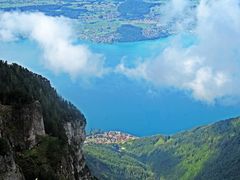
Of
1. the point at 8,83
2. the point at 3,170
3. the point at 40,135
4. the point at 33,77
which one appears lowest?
the point at 3,170

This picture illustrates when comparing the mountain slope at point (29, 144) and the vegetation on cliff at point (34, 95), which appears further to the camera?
the vegetation on cliff at point (34, 95)

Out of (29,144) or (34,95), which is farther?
(34,95)

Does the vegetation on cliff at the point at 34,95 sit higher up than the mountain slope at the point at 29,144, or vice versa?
the vegetation on cliff at the point at 34,95

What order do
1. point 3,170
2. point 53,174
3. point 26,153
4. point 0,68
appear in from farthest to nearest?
point 0,68
point 26,153
point 53,174
point 3,170

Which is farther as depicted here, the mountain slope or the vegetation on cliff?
the vegetation on cliff

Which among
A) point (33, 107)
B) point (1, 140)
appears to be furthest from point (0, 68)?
point (1, 140)

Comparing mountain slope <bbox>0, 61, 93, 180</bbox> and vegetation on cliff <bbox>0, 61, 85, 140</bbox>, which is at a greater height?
vegetation on cliff <bbox>0, 61, 85, 140</bbox>

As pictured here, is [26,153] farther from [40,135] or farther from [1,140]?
[1,140]

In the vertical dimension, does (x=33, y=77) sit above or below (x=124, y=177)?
below

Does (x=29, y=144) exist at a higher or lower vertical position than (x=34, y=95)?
lower

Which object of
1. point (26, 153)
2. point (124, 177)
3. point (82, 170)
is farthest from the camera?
point (124, 177)

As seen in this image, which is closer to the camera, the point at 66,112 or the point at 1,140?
the point at 1,140
